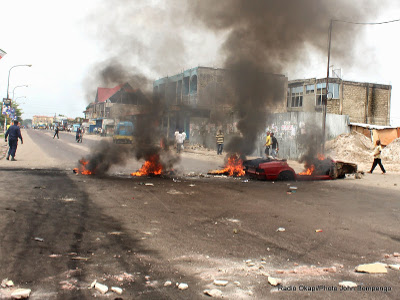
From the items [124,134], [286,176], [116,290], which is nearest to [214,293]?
[116,290]

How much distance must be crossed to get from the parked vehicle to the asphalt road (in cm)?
415

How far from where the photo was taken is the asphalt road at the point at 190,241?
3520 mm

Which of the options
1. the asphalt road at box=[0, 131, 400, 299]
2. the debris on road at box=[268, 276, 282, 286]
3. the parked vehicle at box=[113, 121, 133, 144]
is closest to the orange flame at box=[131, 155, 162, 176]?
the parked vehicle at box=[113, 121, 133, 144]

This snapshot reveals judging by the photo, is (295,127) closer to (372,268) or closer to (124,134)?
(124,134)

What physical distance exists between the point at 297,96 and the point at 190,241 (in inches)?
1472

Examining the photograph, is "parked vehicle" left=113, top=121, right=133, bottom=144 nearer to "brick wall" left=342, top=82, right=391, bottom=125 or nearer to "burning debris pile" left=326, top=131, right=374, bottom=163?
"burning debris pile" left=326, top=131, right=374, bottom=163

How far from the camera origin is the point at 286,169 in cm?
1202

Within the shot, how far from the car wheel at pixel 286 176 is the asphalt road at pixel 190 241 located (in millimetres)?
2820

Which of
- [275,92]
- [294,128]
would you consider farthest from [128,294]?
[294,128]

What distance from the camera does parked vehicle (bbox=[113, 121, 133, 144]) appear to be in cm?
1327

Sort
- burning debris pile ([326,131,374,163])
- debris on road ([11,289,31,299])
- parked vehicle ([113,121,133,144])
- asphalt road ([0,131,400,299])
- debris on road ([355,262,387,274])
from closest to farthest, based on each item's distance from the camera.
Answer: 1. debris on road ([11,289,31,299])
2. asphalt road ([0,131,400,299])
3. debris on road ([355,262,387,274])
4. parked vehicle ([113,121,133,144])
5. burning debris pile ([326,131,374,163])

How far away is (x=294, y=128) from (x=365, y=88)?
1979 cm

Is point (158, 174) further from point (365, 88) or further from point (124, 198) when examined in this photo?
point (365, 88)

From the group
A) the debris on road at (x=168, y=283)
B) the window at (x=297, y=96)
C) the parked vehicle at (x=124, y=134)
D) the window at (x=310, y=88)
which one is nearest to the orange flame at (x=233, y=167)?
the parked vehicle at (x=124, y=134)
